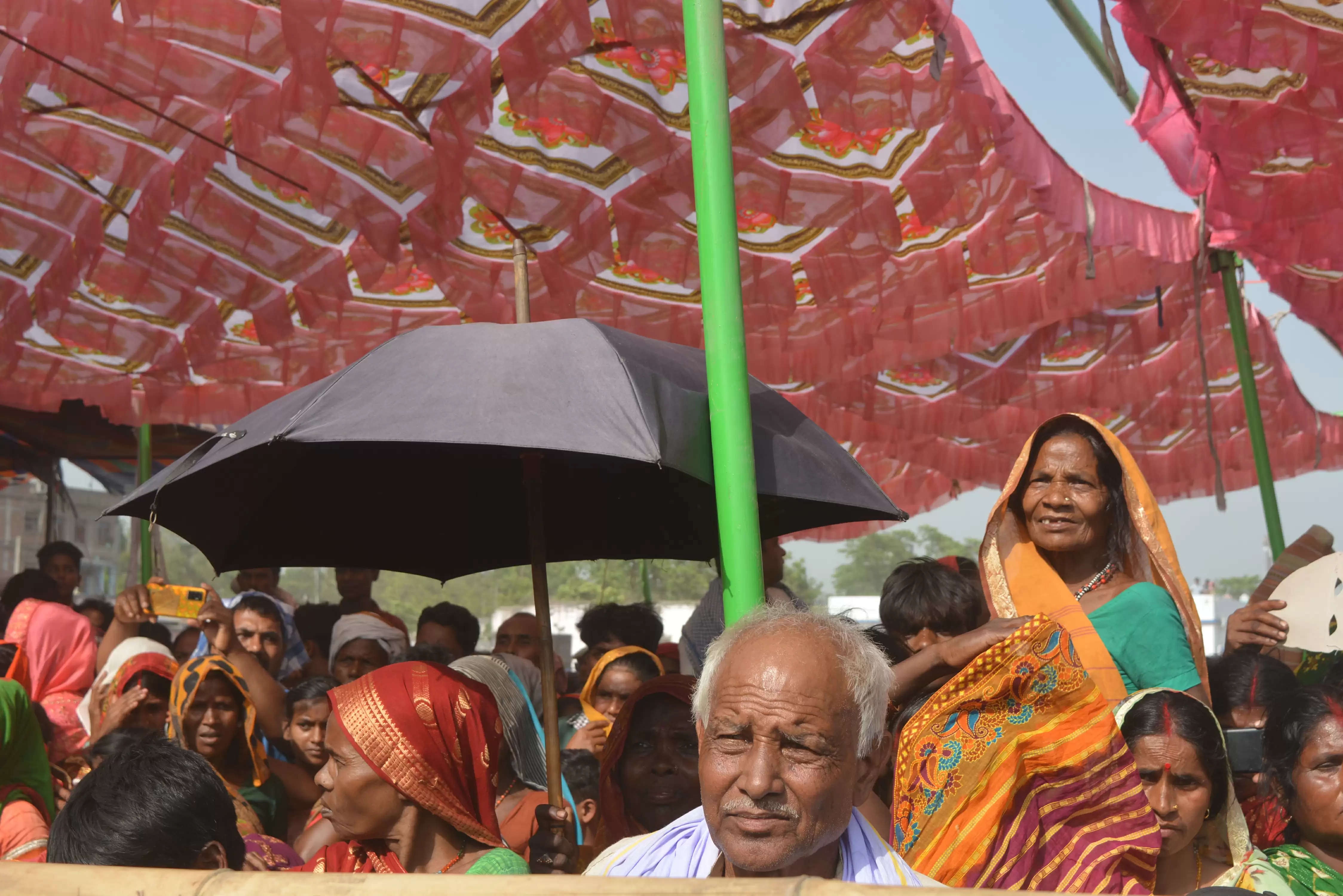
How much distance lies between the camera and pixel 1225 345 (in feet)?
36.9

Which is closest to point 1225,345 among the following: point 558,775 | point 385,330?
point 385,330

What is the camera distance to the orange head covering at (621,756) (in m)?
3.44

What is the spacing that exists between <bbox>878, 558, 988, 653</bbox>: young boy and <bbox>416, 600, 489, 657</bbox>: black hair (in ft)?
10.8

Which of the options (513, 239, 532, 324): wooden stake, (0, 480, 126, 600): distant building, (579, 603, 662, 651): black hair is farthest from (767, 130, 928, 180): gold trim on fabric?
(0, 480, 126, 600): distant building

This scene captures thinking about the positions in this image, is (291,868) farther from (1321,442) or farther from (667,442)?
(1321,442)

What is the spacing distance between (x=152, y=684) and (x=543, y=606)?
2254 mm

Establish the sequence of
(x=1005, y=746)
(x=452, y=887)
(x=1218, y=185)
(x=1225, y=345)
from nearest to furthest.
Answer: (x=452, y=887)
(x=1005, y=746)
(x=1218, y=185)
(x=1225, y=345)

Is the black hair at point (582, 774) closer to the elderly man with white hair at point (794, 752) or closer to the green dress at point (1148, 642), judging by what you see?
the green dress at point (1148, 642)

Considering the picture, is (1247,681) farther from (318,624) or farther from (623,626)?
(318,624)

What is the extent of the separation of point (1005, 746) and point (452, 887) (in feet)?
4.45

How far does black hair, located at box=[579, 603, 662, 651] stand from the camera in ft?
20.2

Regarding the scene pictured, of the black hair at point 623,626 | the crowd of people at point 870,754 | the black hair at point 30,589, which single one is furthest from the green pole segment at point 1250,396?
the black hair at point 30,589

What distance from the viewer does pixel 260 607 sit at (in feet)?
19.5

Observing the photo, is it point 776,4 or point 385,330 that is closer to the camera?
point 776,4
